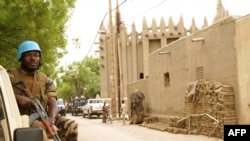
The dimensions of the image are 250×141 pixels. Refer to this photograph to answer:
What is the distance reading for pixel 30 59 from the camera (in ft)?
13.6

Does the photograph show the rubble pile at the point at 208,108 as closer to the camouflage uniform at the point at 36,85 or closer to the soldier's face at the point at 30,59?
the camouflage uniform at the point at 36,85

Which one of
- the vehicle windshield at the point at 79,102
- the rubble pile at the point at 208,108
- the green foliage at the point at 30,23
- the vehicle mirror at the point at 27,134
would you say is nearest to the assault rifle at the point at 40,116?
the vehicle mirror at the point at 27,134

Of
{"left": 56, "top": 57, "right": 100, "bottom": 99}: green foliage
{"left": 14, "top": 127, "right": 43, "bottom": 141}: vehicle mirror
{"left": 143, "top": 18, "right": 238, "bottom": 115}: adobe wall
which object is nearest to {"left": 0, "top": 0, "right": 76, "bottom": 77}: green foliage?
{"left": 143, "top": 18, "right": 238, "bottom": 115}: adobe wall

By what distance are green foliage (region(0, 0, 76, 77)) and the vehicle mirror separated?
8959 millimetres

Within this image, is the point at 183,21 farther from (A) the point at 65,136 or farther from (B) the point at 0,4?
(A) the point at 65,136

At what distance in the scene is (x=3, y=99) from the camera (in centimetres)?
288

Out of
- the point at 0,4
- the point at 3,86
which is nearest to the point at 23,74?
the point at 3,86

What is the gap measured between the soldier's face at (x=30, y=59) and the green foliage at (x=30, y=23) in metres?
7.24

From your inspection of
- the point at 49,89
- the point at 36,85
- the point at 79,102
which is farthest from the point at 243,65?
the point at 79,102

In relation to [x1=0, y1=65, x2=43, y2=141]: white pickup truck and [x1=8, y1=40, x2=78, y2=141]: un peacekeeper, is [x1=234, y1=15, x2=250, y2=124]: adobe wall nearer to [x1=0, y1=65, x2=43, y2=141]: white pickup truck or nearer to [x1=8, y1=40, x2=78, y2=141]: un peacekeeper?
[x1=8, y1=40, x2=78, y2=141]: un peacekeeper

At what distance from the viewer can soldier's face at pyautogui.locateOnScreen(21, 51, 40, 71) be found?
163 inches

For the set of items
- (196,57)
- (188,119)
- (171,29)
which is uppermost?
(171,29)

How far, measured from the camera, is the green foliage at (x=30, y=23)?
38.1 ft

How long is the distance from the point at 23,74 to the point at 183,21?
41.7 meters
